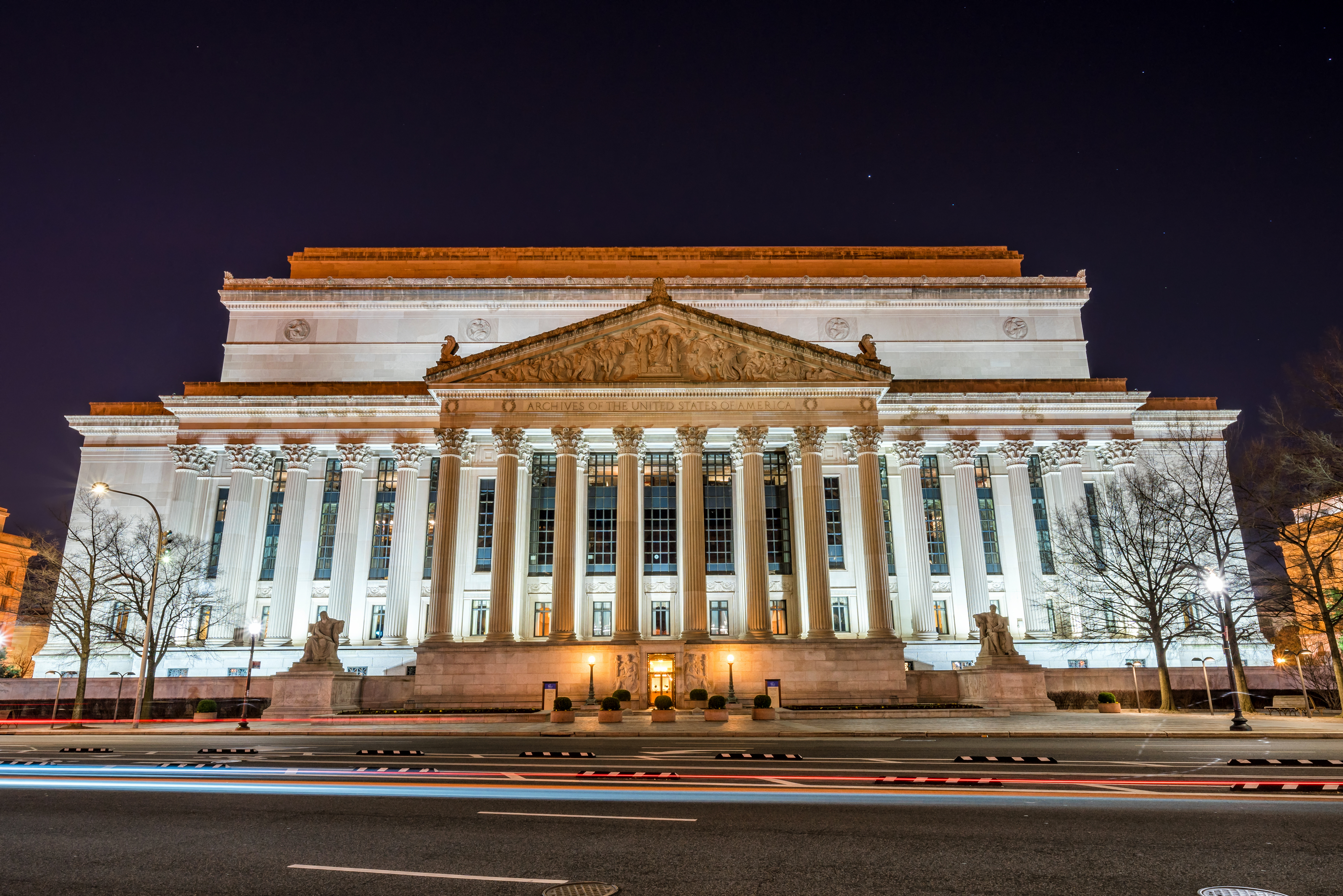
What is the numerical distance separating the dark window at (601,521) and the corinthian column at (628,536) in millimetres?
3165

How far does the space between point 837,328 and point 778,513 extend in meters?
19.2

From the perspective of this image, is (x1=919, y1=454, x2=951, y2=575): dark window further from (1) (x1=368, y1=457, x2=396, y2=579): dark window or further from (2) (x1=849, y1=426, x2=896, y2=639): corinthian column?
(1) (x1=368, y1=457, x2=396, y2=579): dark window

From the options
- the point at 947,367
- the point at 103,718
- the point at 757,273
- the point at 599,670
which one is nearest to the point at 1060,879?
the point at 599,670

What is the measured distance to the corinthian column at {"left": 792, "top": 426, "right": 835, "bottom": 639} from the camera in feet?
147

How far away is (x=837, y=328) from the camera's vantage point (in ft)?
214

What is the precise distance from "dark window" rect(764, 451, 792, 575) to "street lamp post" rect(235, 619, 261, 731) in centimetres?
2897

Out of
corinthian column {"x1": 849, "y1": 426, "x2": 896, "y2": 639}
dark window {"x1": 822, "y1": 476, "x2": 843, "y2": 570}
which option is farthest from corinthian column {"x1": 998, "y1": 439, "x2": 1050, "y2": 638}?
dark window {"x1": 822, "y1": 476, "x2": 843, "y2": 570}

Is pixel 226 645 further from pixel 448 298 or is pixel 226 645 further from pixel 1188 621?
pixel 1188 621

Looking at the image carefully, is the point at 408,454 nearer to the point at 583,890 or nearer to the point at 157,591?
the point at 157,591

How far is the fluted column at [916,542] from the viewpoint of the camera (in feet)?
169

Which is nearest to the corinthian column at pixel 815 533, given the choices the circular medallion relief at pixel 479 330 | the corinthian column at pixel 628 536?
the corinthian column at pixel 628 536

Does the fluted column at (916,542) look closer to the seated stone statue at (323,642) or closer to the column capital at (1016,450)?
the column capital at (1016,450)

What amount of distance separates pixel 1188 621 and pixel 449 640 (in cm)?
4148

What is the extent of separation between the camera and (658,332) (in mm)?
49250
